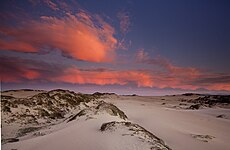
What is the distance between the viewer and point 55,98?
26.8 meters

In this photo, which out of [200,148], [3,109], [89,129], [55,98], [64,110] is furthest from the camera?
[55,98]

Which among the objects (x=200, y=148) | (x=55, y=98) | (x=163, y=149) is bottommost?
(x=200, y=148)

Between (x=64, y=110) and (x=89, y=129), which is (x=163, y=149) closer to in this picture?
(x=89, y=129)

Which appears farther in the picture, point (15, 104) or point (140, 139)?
point (15, 104)

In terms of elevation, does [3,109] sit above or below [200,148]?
above

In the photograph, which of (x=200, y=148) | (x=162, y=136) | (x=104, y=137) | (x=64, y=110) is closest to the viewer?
(x=104, y=137)

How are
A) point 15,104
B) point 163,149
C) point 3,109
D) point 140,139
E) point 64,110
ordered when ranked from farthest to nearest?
point 64,110, point 15,104, point 3,109, point 140,139, point 163,149

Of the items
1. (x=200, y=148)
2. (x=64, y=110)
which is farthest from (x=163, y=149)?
(x=64, y=110)

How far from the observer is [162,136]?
12.9m

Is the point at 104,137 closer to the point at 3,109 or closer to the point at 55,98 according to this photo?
the point at 3,109

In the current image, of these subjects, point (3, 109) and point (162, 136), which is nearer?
point (162, 136)

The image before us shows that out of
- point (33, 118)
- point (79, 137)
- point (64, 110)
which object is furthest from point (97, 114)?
point (64, 110)

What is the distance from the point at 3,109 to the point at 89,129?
1181 cm

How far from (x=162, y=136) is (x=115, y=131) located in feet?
17.3
